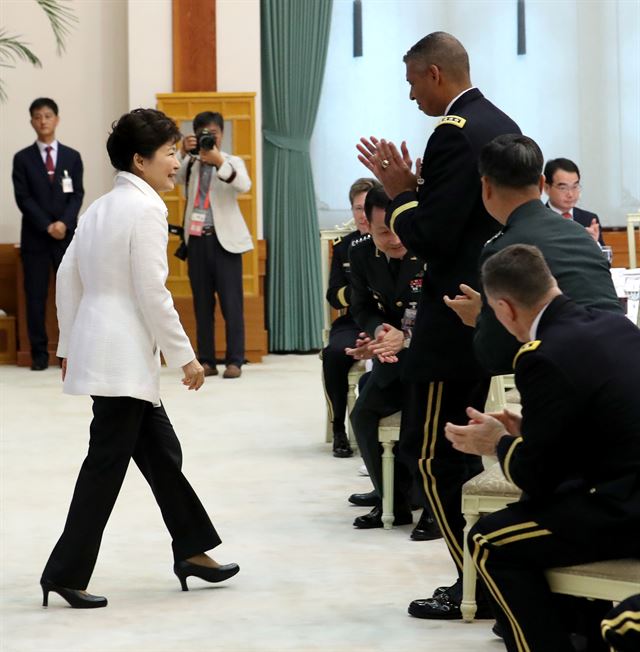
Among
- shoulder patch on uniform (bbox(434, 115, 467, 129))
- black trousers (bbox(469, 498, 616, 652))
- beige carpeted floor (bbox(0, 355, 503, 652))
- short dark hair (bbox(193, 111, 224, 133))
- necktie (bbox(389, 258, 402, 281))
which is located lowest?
beige carpeted floor (bbox(0, 355, 503, 652))

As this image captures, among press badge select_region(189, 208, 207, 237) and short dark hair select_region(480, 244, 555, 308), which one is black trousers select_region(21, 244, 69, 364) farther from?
short dark hair select_region(480, 244, 555, 308)

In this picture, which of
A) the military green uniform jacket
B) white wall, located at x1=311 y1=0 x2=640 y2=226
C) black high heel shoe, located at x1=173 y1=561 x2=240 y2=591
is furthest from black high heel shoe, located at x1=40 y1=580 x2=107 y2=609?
white wall, located at x1=311 y1=0 x2=640 y2=226

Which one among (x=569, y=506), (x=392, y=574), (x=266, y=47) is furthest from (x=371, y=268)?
(x=266, y=47)

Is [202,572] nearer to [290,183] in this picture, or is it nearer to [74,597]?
[74,597]

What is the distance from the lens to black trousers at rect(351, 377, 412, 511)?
13.7ft

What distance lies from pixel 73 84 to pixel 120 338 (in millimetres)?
6320

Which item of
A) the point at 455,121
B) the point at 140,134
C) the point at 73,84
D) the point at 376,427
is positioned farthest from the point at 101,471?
the point at 73,84

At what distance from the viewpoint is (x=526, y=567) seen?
245 cm

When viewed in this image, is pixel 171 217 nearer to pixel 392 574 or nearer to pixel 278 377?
pixel 278 377

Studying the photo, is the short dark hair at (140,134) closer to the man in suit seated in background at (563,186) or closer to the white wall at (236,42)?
the man in suit seated in background at (563,186)

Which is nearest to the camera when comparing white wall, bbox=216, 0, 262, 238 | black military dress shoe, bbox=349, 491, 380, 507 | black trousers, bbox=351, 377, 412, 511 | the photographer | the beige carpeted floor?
the beige carpeted floor

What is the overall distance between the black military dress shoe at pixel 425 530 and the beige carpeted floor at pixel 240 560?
0.04 meters

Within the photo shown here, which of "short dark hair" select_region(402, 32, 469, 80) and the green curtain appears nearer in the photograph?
"short dark hair" select_region(402, 32, 469, 80)

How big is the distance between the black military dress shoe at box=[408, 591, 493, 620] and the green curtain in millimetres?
5903
